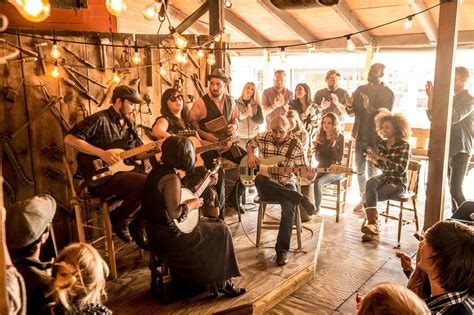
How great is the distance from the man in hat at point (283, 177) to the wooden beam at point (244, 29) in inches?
163

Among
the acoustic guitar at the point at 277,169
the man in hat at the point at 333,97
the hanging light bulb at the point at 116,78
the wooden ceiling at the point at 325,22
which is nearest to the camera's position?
the acoustic guitar at the point at 277,169

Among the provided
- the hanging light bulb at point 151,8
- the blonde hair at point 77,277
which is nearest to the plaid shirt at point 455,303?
the blonde hair at point 77,277

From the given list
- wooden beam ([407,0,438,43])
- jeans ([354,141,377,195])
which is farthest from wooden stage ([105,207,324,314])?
wooden beam ([407,0,438,43])

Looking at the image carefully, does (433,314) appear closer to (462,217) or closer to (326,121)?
(462,217)

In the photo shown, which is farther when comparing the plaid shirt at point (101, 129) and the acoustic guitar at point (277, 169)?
the acoustic guitar at point (277, 169)

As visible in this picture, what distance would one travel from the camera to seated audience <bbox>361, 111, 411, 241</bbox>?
4.48 metres

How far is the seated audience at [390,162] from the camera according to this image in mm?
4480

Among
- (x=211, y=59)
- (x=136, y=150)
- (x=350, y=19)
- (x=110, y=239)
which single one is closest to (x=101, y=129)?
(x=136, y=150)

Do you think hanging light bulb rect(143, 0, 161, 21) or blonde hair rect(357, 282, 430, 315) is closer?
blonde hair rect(357, 282, 430, 315)

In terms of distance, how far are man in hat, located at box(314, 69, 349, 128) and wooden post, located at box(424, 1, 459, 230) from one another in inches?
82.7

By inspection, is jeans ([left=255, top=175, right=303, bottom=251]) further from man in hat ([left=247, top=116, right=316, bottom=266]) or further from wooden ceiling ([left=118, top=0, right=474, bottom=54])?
wooden ceiling ([left=118, top=0, right=474, bottom=54])

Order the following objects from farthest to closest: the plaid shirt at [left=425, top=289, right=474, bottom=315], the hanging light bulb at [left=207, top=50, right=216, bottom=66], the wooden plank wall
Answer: the hanging light bulb at [left=207, top=50, right=216, bottom=66] < the wooden plank wall < the plaid shirt at [left=425, top=289, right=474, bottom=315]

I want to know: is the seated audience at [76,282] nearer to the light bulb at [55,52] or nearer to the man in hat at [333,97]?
the light bulb at [55,52]

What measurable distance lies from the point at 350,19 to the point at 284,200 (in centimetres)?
426
